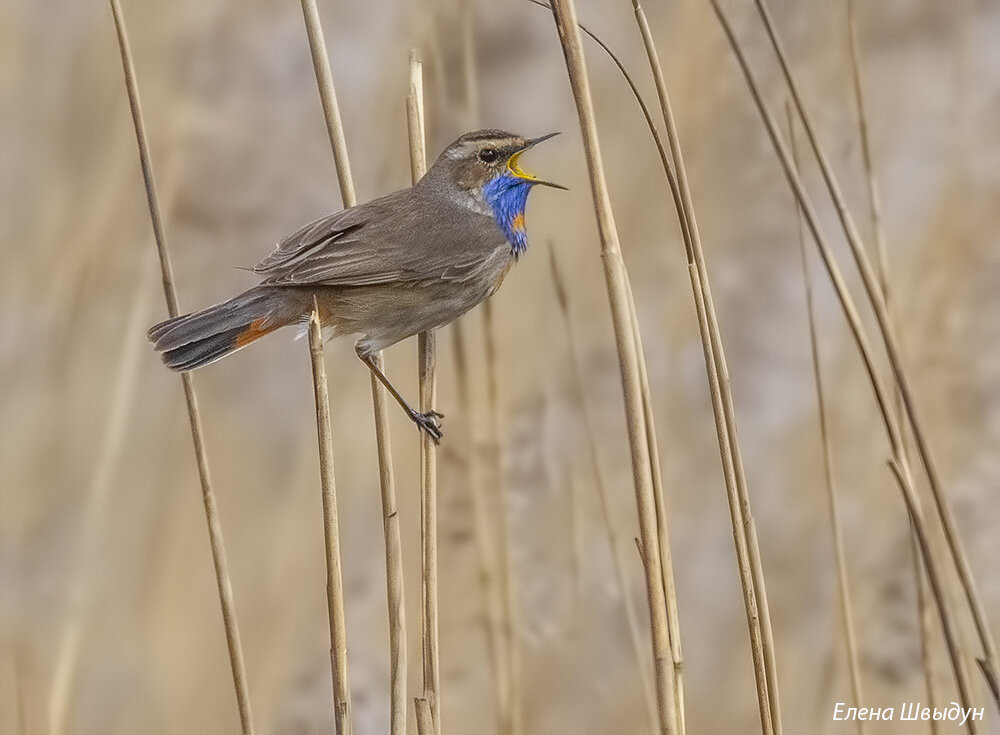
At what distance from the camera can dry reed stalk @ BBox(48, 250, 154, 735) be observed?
104 inches

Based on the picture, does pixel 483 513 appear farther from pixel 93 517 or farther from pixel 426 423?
pixel 93 517

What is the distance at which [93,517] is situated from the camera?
269 centimetres

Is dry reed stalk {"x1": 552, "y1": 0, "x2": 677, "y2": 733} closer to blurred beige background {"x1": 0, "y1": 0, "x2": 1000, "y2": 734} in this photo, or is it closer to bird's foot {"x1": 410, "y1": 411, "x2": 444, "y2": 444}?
bird's foot {"x1": 410, "y1": 411, "x2": 444, "y2": 444}

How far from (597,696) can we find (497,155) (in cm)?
148

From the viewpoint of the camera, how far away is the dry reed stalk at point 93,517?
2643 mm

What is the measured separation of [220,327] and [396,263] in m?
0.38

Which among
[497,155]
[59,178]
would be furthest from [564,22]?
[59,178]

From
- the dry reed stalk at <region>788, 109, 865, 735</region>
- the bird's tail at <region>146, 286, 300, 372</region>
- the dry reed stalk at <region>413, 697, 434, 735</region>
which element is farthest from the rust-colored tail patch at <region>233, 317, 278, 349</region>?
the dry reed stalk at <region>788, 109, 865, 735</region>

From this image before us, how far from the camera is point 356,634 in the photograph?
308 centimetres

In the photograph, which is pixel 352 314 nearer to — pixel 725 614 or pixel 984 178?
pixel 725 614

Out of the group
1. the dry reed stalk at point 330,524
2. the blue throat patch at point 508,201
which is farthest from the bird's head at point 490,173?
the dry reed stalk at point 330,524

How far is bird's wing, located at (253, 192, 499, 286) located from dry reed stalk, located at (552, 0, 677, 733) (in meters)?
0.80

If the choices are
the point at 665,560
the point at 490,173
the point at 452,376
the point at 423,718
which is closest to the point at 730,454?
the point at 665,560

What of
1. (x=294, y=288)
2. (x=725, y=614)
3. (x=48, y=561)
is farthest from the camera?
(x=725, y=614)
